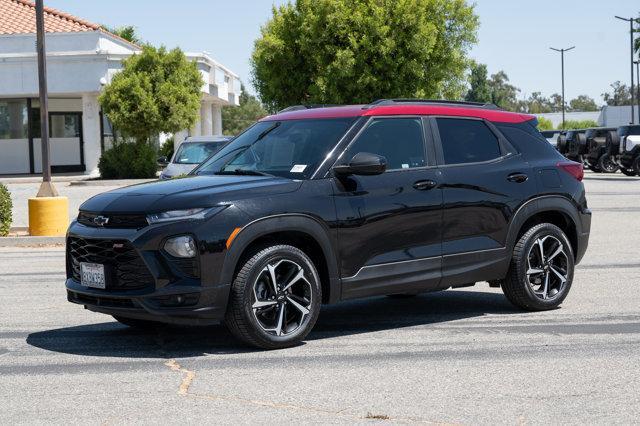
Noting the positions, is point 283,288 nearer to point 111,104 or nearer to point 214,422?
point 214,422

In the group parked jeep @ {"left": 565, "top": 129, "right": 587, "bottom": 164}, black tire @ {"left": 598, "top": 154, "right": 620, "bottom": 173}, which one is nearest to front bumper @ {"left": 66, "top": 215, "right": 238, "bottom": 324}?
black tire @ {"left": 598, "top": 154, "right": 620, "bottom": 173}

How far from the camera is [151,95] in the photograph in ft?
133

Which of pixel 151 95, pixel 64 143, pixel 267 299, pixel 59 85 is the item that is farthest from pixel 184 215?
pixel 64 143

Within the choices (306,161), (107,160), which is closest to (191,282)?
(306,161)

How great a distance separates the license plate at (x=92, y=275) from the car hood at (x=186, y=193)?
0.40m

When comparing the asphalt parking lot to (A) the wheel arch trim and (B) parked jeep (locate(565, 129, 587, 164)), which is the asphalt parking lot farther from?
(B) parked jeep (locate(565, 129, 587, 164))

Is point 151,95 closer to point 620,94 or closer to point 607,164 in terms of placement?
point 607,164

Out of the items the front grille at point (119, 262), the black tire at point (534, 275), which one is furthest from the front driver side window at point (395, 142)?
the front grille at point (119, 262)

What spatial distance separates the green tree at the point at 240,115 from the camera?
5251 inches

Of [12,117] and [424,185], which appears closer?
[424,185]

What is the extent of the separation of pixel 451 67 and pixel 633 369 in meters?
45.8

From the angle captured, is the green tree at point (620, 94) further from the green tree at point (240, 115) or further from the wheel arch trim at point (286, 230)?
the wheel arch trim at point (286, 230)

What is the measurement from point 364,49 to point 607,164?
12.5 meters

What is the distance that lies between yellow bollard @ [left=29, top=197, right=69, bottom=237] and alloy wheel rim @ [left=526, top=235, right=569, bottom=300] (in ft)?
33.7
